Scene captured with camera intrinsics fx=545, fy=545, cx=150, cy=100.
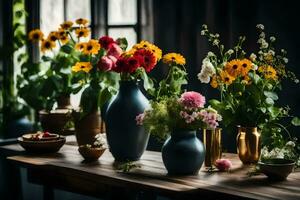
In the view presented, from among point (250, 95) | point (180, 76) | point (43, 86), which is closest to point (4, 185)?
point (43, 86)

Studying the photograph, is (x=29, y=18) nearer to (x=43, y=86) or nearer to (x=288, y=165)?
(x=43, y=86)

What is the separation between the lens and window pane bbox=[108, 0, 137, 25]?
141 inches

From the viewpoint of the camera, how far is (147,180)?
195 cm

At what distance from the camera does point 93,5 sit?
378cm

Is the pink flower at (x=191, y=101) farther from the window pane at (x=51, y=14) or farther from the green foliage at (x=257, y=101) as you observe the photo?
the window pane at (x=51, y=14)

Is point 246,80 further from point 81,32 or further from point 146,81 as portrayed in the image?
point 81,32

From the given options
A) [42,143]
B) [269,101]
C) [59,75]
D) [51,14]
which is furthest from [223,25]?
[51,14]

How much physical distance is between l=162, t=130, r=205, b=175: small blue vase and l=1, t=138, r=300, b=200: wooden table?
1.6 inches

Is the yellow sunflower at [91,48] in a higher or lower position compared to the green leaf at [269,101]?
higher

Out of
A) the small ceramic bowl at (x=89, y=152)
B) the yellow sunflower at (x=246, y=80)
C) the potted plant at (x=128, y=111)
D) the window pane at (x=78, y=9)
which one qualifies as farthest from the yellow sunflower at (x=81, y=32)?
the yellow sunflower at (x=246, y=80)

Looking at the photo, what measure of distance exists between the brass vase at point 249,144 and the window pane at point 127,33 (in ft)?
4.97

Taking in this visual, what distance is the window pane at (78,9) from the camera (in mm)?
3941

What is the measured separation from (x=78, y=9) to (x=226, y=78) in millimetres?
2083

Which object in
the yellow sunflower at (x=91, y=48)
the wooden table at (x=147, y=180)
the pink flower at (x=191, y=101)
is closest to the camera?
the wooden table at (x=147, y=180)
